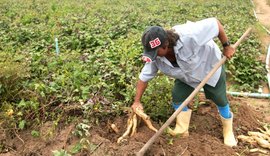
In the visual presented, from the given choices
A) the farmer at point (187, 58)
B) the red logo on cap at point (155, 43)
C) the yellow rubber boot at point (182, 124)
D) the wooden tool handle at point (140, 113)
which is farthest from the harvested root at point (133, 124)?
the red logo on cap at point (155, 43)

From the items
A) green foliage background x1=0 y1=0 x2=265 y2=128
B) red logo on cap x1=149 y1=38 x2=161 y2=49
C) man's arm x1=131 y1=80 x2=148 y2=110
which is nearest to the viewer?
red logo on cap x1=149 y1=38 x2=161 y2=49

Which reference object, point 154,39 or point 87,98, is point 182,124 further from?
point 154,39

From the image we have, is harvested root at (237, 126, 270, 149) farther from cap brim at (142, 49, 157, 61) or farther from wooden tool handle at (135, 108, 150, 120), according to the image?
cap brim at (142, 49, 157, 61)

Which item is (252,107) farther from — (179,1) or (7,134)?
(179,1)

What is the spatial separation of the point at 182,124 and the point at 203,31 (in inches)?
48.0

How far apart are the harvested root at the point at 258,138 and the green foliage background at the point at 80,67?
3.18ft

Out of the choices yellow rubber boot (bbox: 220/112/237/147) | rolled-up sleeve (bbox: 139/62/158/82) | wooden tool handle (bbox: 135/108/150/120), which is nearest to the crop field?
yellow rubber boot (bbox: 220/112/237/147)

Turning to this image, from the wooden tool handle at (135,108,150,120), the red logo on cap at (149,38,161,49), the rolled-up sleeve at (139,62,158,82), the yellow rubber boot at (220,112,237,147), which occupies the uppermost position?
the red logo on cap at (149,38,161,49)

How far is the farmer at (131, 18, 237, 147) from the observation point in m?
3.18

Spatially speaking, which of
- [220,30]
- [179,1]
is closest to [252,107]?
[220,30]

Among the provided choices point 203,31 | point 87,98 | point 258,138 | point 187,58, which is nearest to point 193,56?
point 187,58

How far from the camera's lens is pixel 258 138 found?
401 centimetres

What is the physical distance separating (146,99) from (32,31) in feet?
13.6

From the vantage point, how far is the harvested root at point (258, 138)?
3957 millimetres
